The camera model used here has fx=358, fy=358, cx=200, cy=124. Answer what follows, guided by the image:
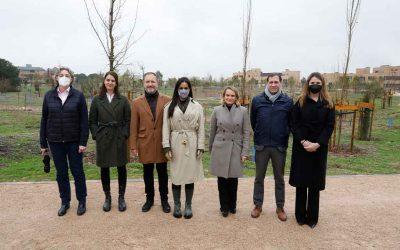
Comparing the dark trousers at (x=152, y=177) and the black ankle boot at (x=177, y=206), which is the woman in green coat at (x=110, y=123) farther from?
the black ankle boot at (x=177, y=206)

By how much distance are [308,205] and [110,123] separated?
9.41 feet

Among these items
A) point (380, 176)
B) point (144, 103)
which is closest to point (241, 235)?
point (144, 103)

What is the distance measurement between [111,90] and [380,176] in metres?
5.61

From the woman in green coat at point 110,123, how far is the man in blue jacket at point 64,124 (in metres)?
0.15

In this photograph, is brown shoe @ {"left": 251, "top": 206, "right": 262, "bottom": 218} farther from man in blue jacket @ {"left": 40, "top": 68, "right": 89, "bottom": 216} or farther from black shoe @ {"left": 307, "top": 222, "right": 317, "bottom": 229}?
man in blue jacket @ {"left": 40, "top": 68, "right": 89, "bottom": 216}

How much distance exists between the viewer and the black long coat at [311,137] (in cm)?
446

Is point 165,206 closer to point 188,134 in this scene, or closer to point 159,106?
point 188,134

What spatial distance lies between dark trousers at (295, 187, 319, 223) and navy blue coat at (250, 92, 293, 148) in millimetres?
680

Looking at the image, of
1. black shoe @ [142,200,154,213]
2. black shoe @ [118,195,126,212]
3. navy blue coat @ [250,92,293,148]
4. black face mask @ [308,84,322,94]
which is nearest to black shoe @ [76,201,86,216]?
black shoe @ [118,195,126,212]

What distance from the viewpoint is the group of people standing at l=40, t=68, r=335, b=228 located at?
4.59 meters

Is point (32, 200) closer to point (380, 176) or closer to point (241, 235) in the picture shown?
point (241, 235)

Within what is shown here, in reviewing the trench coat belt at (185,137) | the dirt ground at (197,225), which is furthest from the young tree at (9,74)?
the trench coat belt at (185,137)

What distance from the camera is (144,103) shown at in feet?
15.8

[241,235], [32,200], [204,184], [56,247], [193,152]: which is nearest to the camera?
[56,247]
